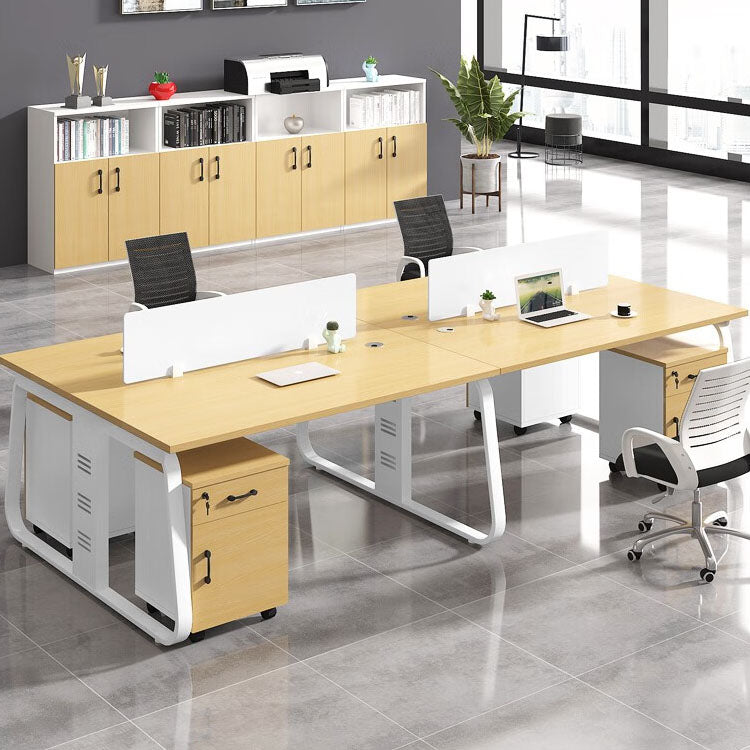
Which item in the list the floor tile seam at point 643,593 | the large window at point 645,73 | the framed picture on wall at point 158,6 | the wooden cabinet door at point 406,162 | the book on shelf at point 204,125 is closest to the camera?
the floor tile seam at point 643,593

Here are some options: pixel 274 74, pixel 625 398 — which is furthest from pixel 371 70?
pixel 625 398

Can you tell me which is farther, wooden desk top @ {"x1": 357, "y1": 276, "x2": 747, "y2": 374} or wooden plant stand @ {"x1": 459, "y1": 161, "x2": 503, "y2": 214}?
wooden plant stand @ {"x1": 459, "y1": 161, "x2": 503, "y2": 214}

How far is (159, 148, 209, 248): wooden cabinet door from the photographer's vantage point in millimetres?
10711

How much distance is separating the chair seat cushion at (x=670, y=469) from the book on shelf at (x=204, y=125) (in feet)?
19.2

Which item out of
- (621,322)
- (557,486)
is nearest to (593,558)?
(557,486)

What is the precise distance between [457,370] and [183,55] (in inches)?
233

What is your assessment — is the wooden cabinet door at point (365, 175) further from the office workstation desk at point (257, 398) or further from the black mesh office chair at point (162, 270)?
the office workstation desk at point (257, 398)

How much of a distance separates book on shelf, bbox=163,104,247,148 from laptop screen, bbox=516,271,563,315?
15.4 ft

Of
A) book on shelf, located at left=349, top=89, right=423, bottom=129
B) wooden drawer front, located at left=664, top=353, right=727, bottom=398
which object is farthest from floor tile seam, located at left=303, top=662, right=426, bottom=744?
book on shelf, located at left=349, top=89, right=423, bottom=129

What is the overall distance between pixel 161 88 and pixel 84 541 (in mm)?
5757

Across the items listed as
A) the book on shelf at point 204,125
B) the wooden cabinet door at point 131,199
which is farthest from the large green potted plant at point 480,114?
the wooden cabinet door at point 131,199

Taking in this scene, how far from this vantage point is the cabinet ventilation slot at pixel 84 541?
18.4 feet

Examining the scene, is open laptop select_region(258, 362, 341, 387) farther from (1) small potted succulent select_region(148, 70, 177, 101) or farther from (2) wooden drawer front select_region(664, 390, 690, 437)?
(1) small potted succulent select_region(148, 70, 177, 101)

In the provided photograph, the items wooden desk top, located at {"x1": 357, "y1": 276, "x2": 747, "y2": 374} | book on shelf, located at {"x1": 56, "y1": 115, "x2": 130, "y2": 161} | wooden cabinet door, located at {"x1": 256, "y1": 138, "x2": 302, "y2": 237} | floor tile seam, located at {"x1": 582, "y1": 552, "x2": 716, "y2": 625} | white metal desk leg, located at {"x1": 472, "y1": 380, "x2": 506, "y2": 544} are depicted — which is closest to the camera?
floor tile seam, located at {"x1": 582, "y1": 552, "x2": 716, "y2": 625}
